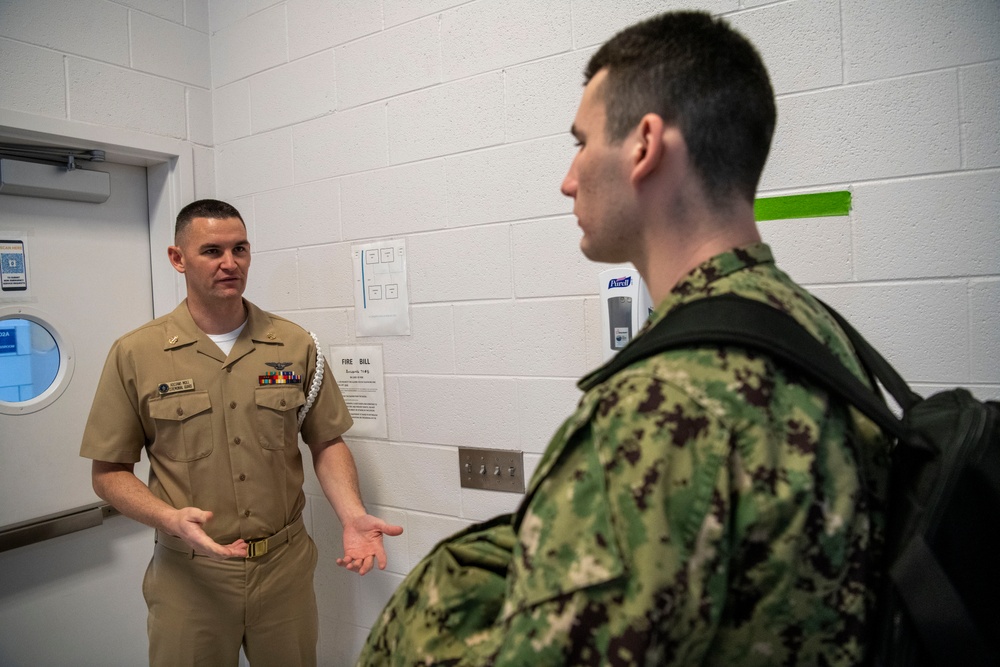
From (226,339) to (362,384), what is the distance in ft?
1.57

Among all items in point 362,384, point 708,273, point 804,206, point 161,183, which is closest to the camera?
point 708,273

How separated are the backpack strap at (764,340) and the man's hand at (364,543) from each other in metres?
1.30

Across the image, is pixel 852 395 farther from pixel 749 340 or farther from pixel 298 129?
pixel 298 129

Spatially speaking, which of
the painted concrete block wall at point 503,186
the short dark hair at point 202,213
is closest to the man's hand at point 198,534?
the painted concrete block wall at point 503,186

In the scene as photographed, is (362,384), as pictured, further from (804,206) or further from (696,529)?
(696,529)

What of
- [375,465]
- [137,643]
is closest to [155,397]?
[375,465]

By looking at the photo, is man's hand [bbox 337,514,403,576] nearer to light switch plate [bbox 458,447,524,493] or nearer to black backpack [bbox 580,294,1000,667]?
light switch plate [bbox 458,447,524,493]

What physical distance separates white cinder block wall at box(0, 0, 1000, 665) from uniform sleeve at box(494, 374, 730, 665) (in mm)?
1101

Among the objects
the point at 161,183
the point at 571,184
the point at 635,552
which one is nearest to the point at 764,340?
the point at 635,552

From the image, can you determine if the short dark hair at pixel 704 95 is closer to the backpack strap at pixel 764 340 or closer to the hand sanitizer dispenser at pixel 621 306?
the backpack strap at pixel 764 340

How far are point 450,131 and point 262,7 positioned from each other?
42.1 inches

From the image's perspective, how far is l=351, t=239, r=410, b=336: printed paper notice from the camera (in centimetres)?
209

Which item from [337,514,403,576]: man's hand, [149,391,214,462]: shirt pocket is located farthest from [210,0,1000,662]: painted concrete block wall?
[149,391,214,462]: shirt pocket

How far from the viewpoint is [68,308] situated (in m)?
2.23
